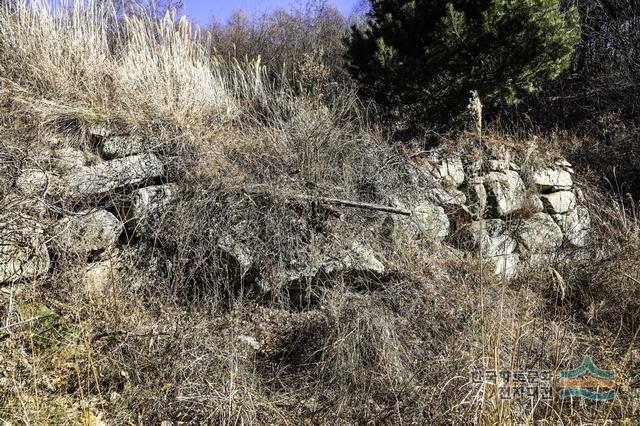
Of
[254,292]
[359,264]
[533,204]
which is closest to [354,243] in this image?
[359,264]

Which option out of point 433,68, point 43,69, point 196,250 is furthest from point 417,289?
point 43,69

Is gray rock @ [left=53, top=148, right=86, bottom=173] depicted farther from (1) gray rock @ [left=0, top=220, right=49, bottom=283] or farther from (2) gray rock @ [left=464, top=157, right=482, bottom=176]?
(2) gray rock @ [left=464, top=157, right=482, bottom=176]

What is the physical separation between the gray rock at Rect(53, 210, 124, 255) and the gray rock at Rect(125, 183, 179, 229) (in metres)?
0.11

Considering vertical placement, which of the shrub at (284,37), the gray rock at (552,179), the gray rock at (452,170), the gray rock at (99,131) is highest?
the shrub at (284,37)

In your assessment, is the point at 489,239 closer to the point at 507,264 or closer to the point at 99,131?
the point at 507,264

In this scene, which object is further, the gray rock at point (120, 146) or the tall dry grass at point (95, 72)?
the tall dry grass at point (95, 72)

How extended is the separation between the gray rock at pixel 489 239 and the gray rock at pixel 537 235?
0.40 ft

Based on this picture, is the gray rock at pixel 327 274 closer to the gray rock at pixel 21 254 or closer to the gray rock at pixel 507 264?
the gray rock at pixel 507 264

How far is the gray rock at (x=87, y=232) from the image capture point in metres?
3.29

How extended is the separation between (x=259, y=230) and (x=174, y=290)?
2.55 ft

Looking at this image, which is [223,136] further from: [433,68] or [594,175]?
[594,175]

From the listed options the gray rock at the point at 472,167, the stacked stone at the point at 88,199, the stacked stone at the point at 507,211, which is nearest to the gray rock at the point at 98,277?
the stacked stone at the point at 88,199

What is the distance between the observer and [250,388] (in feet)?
8.53

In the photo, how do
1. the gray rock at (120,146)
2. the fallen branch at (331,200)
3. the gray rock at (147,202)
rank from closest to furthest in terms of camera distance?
the gray rock at (147,202) → the fallen branch at (331,200) → the gray rock at (120,146)
